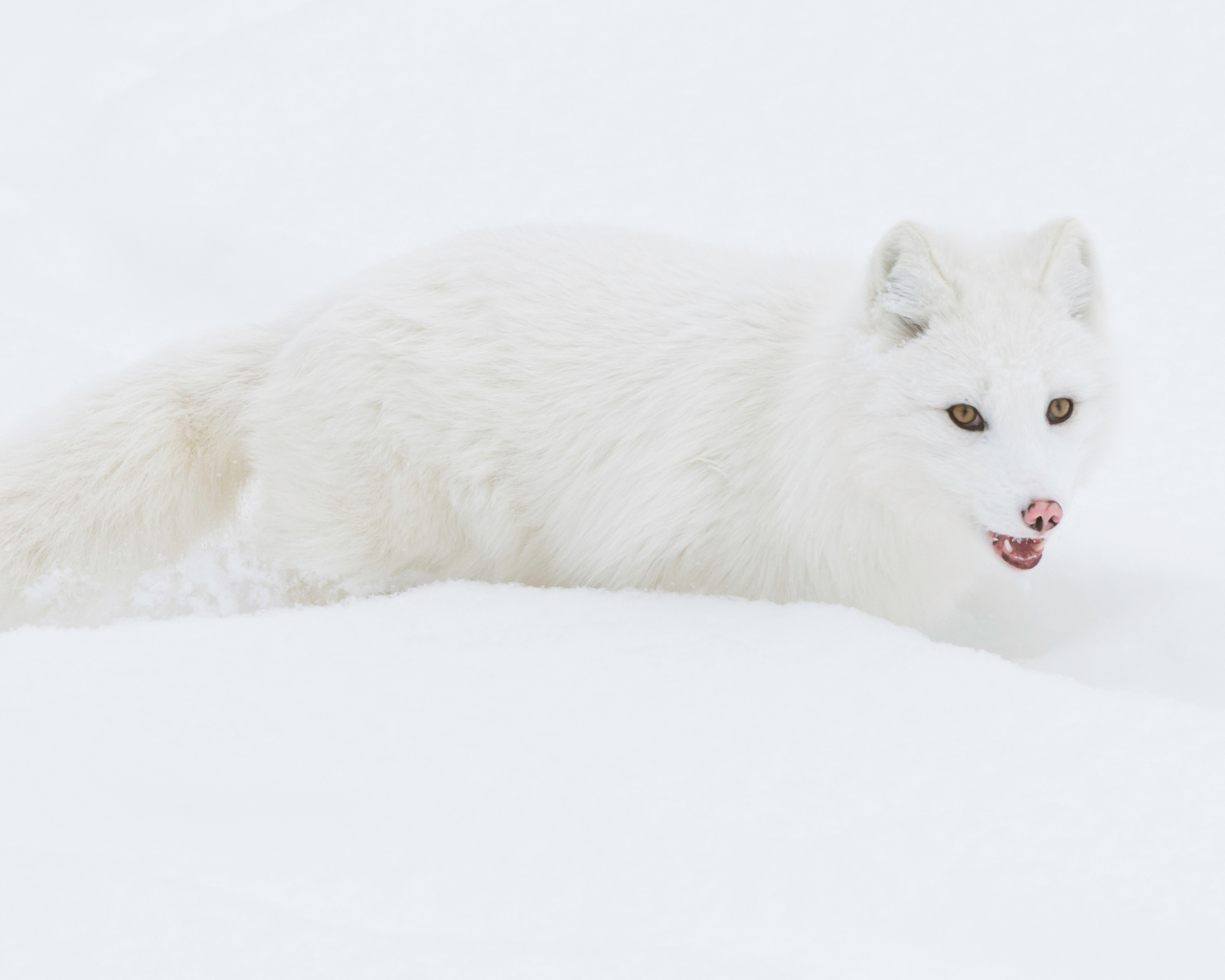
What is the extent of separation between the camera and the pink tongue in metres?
2.62

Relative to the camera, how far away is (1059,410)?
104 inches

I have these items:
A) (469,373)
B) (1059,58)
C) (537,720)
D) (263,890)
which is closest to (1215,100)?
(1059,58)

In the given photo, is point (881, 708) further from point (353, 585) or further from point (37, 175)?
point (37, 175)

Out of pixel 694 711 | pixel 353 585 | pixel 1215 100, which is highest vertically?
pixel 1215 100

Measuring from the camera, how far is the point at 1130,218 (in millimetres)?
5234

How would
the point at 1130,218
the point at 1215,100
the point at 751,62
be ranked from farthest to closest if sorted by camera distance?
the point at 751,62
the point at 1215,100
the point at 1130,218

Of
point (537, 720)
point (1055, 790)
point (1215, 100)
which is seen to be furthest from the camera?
point (1215, 100)

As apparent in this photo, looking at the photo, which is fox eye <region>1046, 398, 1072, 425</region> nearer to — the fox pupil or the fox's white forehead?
the fox's white forehead

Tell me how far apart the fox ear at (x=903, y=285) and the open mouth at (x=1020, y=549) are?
1.84 feet

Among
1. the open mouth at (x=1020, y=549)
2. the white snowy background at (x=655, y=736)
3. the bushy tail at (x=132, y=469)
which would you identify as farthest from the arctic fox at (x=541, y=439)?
the white snowy background at (x=655, y=736)

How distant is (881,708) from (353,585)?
178 centimetres

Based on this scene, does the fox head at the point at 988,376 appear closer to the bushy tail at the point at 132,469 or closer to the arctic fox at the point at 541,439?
the arctic fox at the point at 541,439

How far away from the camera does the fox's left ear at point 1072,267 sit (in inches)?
106

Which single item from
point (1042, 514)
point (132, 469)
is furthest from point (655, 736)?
point (132, 469)
